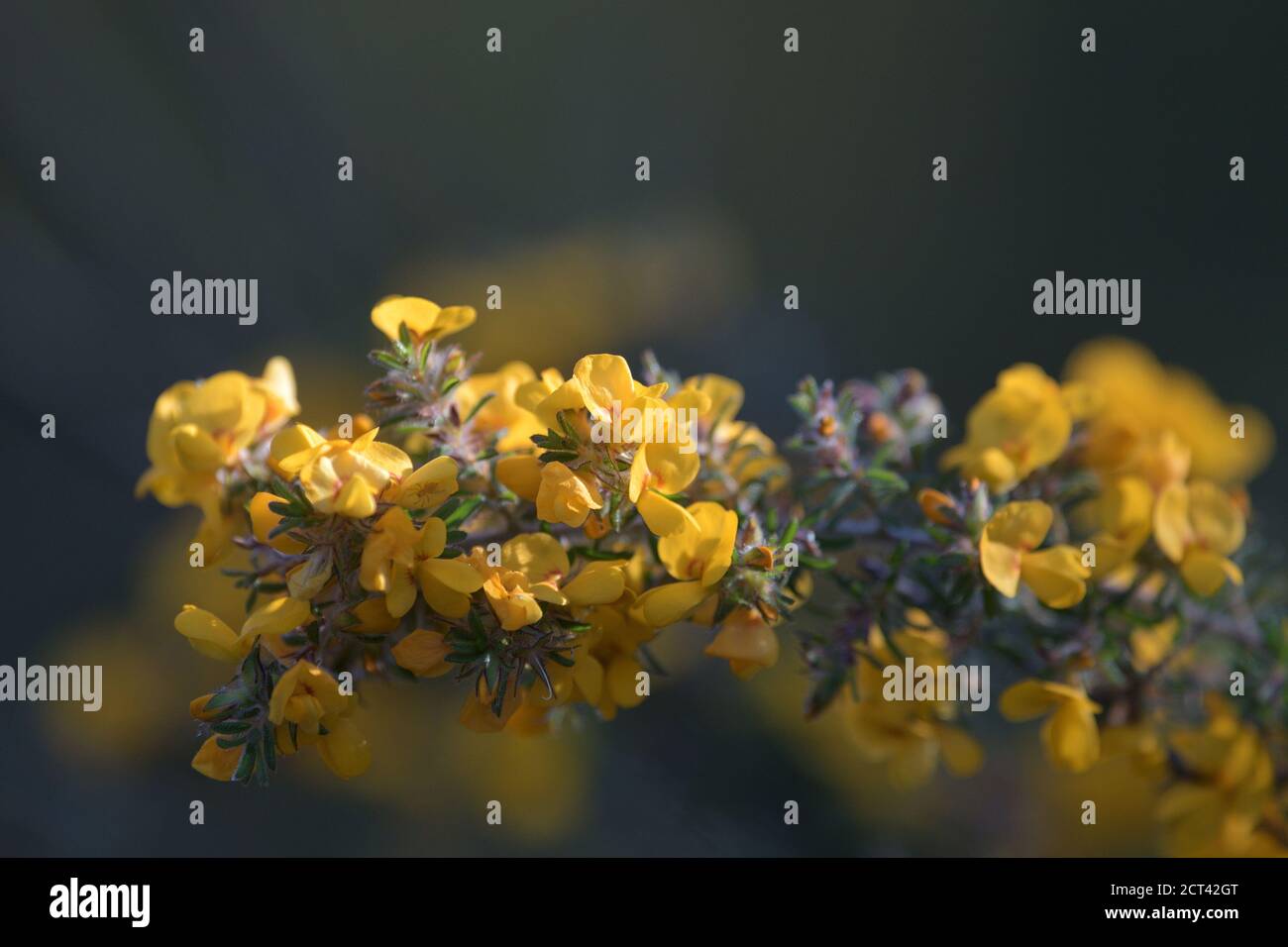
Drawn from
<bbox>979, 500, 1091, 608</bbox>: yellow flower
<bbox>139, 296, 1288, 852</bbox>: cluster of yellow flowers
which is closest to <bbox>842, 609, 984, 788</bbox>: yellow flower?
<bbox>139, 296, 1288, 852</bbox>: cluster of yellow flowers

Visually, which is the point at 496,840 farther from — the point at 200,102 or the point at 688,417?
the point at 200,102

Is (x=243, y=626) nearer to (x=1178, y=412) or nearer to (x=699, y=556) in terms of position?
(x=699, y=556)

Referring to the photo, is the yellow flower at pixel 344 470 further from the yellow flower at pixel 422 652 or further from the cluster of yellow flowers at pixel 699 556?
the yellow flower at pixel 422 652

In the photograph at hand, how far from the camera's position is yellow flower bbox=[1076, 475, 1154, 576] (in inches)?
52.3

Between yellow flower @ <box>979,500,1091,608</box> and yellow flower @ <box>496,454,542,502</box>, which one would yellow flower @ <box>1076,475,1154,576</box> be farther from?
yellow flower @ <box>496,454,542,502</box>

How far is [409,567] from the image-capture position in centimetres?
109

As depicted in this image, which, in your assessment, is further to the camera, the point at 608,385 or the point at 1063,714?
the point at 1063,714

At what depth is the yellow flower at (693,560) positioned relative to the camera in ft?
3.71

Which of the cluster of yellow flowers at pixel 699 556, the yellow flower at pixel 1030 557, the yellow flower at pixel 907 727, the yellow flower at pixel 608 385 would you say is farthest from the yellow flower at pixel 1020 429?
the yellow flower at pixel 608 385

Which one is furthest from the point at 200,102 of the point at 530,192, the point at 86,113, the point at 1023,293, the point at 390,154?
the point at 1023,293

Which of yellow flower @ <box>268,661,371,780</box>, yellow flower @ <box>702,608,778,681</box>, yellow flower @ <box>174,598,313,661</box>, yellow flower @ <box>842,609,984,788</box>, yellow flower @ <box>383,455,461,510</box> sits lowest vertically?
yellow flower @ <box>842,609,984,788</box>

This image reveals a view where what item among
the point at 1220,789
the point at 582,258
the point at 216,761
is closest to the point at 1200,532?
the point at 1220,789

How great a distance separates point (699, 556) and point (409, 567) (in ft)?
0.95

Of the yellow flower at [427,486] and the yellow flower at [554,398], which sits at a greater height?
the yellow flower at [554,398]
